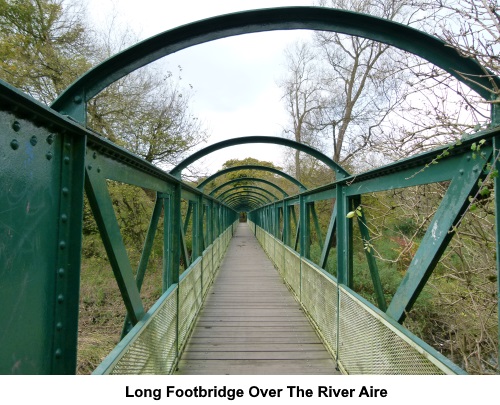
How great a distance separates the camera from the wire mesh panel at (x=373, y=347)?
1.82 metres

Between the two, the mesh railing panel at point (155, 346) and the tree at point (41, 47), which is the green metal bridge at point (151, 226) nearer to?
the mesh railing panel at point (155, 346)

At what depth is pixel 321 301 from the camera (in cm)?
428

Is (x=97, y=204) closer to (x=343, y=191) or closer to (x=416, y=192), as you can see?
(x=343, y=191)

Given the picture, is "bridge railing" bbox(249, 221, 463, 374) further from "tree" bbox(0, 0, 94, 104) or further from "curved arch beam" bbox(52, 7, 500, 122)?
"tree" bbox(0, 0, 94, 104)

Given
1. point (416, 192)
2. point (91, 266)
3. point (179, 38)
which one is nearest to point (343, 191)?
point (416, 192)

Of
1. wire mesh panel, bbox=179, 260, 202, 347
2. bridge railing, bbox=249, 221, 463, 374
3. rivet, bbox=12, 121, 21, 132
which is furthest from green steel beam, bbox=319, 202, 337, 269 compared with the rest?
rivet, bbox=12, 121, 21, 132

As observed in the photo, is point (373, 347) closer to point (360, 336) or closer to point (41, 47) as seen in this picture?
point (360, 336)

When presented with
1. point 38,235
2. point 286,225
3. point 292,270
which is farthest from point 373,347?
point 286,225

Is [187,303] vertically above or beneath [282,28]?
beneath

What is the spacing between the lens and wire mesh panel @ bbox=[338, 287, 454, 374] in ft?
5.98

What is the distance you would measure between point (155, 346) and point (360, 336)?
5.83 ft

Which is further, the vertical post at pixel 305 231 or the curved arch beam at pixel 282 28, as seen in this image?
the vertical post at pixel 305 231

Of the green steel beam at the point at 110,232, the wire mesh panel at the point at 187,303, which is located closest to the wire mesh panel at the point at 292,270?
the wire mesh panel at the point at 187,303

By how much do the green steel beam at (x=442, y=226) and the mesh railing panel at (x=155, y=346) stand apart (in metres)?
1.81
